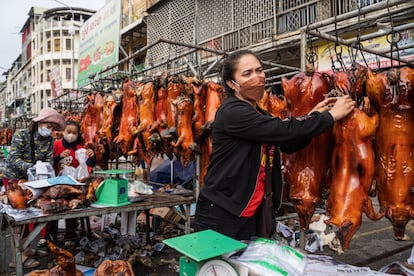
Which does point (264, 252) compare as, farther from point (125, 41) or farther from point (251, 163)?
point (125, 41)

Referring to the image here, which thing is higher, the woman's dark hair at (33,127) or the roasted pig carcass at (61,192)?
the woman's dark hair at (33,127)

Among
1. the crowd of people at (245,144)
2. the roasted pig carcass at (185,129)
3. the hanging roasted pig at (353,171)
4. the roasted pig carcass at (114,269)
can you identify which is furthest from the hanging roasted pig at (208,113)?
the hanging roasted pig at (353,171)

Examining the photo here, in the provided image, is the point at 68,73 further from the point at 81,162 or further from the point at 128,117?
the point at 128,117

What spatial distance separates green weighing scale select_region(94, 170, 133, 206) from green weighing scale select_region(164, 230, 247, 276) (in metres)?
2.24

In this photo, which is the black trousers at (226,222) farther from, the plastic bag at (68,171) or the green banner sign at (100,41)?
the green banner sign at (100,41)

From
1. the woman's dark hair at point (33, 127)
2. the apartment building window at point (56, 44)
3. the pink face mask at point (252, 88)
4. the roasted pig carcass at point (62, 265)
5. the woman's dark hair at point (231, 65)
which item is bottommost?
the roasted pig carcass at point (62, 265)

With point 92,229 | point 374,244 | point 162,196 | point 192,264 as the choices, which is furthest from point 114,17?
point 192,264

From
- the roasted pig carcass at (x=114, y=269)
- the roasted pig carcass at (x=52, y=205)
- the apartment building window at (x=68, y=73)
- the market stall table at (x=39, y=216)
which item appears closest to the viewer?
the roasted pig carcass at (x=114, y=269)

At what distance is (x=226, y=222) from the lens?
75.7 inches

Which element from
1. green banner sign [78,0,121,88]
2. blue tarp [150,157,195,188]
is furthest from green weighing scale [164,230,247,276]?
green banner sign [78,0,121,88]

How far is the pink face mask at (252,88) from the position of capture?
1.89 meters

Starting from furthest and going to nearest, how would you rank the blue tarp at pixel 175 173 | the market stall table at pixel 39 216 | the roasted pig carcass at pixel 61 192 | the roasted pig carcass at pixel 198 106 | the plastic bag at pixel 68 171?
the blue tarp at pixel 175 173 → the plastic bag at pixel 68 171 → the roasted pig carcass at pixel 198 106 → the roasted pig carcass at pixel 61 192 → the market stall table at pixel 39 216

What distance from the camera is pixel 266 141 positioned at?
5.94 feet

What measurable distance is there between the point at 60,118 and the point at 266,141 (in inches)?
133
